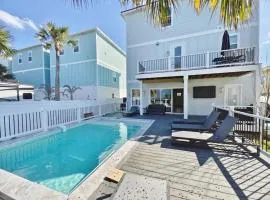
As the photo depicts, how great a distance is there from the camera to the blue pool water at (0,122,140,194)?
165 inches

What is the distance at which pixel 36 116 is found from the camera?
27.0ft

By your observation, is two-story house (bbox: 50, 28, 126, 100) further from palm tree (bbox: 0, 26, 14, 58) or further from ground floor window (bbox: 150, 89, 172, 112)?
palm tree (bbox: 0, 26, 14, 58)

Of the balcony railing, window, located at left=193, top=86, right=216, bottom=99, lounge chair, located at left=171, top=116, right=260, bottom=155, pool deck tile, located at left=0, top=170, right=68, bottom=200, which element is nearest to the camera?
pool deck tile, located at left=0, top=170, right=68, bottom=200

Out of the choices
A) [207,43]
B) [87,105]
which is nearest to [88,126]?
[87,105]

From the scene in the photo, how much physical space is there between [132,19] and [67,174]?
1546cm

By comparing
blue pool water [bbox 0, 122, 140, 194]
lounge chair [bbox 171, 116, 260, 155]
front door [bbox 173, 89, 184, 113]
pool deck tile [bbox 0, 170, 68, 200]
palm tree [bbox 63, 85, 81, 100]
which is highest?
palm tree [bbox 63, 85, 81, 100]

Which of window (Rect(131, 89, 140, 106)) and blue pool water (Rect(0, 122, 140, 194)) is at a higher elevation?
window (Rect(131, 89, 140, 106))

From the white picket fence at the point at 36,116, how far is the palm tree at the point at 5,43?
2.19m

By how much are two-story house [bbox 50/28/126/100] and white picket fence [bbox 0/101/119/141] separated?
6.01 metres

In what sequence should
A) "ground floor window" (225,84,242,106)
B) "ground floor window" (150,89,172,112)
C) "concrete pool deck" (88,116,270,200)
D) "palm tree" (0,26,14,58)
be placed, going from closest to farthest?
1. "concrete pool deck" (88,116,270,200)
2. "palm tree" (0,26,14,58)
3. "ground floor window" (225,84,242,106)
4. "ground floor window" (150,89,172,112)

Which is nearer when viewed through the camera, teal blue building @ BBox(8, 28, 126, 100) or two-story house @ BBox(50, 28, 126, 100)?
two-story house @ BBox(50, 28, 126, 100)

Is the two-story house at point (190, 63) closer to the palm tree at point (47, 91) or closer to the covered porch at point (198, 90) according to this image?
the covered porch at point (198, 90)

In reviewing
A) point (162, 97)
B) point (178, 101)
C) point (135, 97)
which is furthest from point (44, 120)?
point (178, 101)

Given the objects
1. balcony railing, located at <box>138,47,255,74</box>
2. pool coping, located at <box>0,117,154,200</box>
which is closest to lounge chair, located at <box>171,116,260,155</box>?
pool coping, located at <box>0,117,154,200</box>
